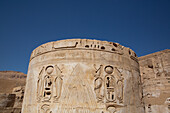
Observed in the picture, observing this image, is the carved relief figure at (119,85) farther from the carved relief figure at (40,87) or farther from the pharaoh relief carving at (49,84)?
the carved relief figure at (40,87)

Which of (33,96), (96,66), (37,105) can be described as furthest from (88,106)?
(33,96)

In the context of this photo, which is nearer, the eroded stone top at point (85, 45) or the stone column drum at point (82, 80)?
the stone column drum at point (82, 80)

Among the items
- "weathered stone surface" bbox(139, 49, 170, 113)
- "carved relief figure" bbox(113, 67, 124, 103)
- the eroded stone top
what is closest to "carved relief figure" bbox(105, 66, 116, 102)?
"carved relief figure" bbox(113, 67, 124, 103)

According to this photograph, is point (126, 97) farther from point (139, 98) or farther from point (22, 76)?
point (22, 76)

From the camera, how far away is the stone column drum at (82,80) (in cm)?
491

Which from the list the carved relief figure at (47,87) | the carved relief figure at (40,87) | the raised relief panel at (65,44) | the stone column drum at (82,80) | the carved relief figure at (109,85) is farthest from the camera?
the raised relief panel at (65,44)

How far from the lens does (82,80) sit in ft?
16.5

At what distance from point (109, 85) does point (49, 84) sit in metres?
2.34

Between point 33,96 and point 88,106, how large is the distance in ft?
7.97

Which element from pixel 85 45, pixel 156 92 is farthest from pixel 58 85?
pixel 156 92

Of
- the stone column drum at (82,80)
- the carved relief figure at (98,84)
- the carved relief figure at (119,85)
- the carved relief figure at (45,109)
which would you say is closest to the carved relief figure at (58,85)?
the stone column drum at (82,80)

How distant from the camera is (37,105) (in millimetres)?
5285

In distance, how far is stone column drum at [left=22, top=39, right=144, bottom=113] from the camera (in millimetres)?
4906

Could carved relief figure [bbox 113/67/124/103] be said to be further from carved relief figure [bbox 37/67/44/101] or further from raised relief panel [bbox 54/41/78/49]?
carved relief figure [bbox 37/67/44/101]
